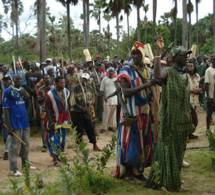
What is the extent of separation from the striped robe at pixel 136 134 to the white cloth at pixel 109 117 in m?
5.42

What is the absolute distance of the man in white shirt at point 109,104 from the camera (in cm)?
985

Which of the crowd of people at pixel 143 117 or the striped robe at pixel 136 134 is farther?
the striped robe at pixel 136 134

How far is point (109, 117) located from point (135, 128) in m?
5.63

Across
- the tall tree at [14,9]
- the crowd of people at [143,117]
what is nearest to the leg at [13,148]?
the crowd of people at [143,117]

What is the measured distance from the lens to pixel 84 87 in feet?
26.2

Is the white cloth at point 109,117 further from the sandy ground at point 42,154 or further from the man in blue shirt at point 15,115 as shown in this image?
the man in blue shirt at point 15,115

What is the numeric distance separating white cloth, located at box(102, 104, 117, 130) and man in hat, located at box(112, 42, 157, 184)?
539 cm

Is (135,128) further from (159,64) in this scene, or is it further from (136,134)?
(159,64)

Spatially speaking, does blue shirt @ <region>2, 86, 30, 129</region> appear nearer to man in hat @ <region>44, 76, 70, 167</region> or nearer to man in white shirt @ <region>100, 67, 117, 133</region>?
man in hat @ <region>44, 76, 70, 167</region>

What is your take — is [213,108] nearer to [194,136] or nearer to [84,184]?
[194,136]

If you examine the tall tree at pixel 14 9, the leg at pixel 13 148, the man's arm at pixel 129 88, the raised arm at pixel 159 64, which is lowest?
the leg at pixel 13 148

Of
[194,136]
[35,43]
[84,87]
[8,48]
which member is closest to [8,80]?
[84,87]

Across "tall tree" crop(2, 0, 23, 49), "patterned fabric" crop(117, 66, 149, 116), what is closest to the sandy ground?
"patterned fabric" crop(117, 66, 149, 116)

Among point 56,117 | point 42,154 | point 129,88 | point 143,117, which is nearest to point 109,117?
point 42,154
